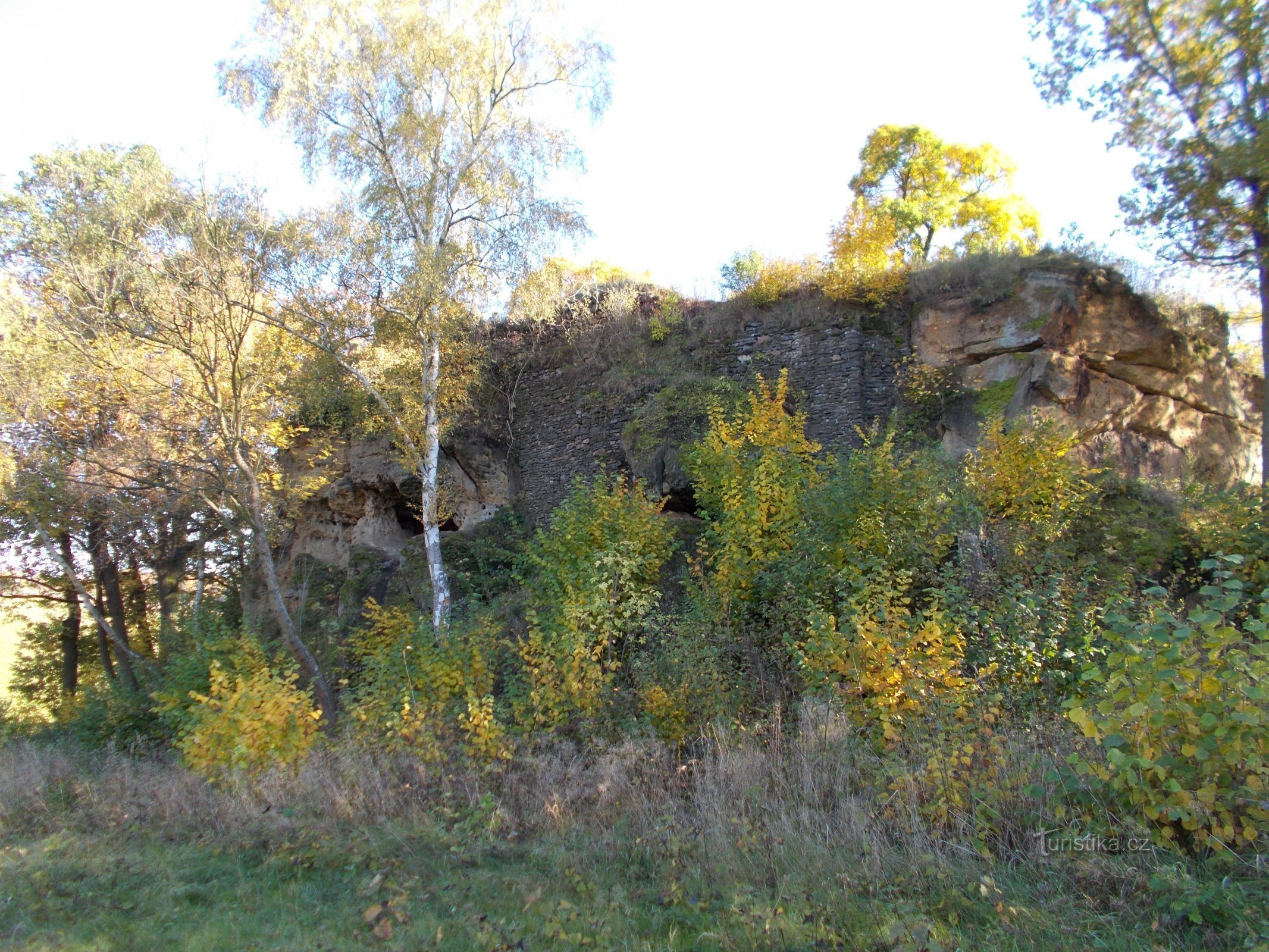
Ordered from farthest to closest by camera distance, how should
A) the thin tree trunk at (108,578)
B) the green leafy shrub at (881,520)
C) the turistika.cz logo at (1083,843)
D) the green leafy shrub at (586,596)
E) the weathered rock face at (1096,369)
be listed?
1. the thin tree trunk at (108,578)
2. the weathered rock face at (1096,369)
3. the green leafy shrub at (881,520)
4. the green leafy shrub at (586,596)
5. the turistika.cz logo at (1083,843)

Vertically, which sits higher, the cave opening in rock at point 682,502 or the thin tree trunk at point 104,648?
the cave opening in rock at point 682,502

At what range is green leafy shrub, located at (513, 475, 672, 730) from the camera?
303 inches

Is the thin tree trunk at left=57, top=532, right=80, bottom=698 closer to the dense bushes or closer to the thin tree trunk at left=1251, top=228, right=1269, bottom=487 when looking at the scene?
the dense bushes

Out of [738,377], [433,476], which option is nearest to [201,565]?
[433,476]

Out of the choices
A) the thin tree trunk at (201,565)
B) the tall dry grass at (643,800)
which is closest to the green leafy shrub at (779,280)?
the tall dry grass at (643,800)

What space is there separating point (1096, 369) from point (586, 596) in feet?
31.8

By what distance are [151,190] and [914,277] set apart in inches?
483

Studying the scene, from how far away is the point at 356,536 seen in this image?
58.6 ft

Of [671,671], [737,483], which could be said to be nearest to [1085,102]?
[737,483]

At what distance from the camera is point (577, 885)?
16.3 ft

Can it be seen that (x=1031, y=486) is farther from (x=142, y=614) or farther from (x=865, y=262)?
(x=142, y=614)

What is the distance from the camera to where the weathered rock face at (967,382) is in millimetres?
13016

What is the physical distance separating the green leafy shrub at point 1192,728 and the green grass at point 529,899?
344 millimetres

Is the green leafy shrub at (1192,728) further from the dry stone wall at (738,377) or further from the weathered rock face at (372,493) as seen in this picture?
the weathered rock face at (372,493)
